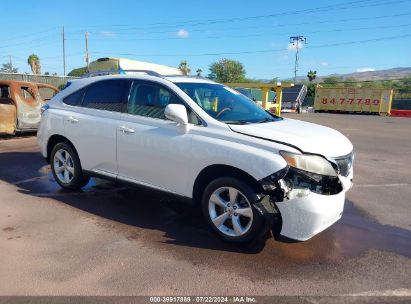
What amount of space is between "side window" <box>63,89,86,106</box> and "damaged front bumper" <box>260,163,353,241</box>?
336 cm

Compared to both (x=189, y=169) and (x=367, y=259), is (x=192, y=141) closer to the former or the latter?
(x=189, y=169)

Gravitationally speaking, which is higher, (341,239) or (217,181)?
(217,181)

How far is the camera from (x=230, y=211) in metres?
4.06

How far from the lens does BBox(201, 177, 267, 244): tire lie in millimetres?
3859

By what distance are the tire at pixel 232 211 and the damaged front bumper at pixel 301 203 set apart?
24 centimetres

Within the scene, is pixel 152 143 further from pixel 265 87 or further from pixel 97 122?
pixel 265 87

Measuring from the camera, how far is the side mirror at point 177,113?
164 inches

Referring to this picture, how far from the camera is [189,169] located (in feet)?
14.1

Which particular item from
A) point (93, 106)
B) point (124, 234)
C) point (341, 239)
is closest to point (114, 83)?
point (93, 106)

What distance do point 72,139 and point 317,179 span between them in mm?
3609

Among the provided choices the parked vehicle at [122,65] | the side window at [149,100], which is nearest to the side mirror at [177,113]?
the side window at [149,100]

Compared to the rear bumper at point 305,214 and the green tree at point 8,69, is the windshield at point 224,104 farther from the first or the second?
the green tree at point 8,69

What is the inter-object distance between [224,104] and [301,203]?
177 centimetres

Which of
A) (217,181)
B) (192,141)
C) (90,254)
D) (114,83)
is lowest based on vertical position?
(90,254)
